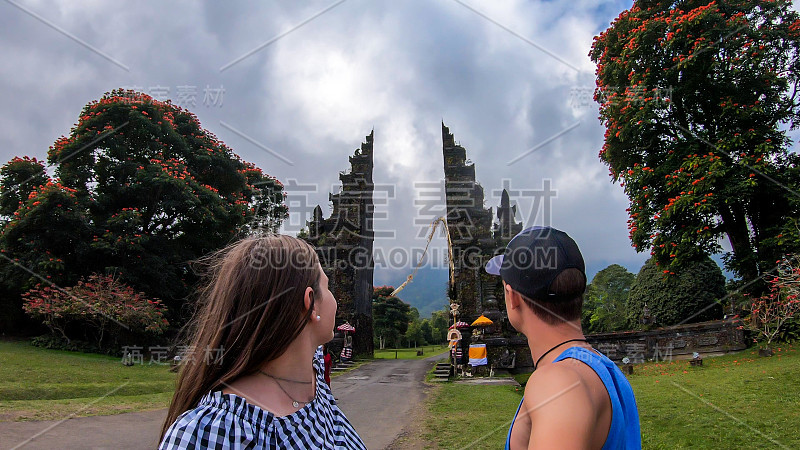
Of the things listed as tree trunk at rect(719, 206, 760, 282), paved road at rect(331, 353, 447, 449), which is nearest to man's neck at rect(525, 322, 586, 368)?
paved road at rect(331, 353, 447, 449)

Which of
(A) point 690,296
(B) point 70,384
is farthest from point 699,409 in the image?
(B) point 70,384

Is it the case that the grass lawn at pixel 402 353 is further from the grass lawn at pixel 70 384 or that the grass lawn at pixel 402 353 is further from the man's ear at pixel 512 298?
the man's ear at pixel 512 298

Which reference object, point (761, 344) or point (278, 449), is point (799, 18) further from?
point (278, 449)

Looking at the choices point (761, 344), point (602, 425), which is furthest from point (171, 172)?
point (761, 344)

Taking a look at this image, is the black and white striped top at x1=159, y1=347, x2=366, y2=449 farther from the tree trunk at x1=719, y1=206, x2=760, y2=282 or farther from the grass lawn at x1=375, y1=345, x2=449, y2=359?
the grass lawn at x1=375, y1=345, x2=449, y2=359

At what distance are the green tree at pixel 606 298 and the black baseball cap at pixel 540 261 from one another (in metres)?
25.7

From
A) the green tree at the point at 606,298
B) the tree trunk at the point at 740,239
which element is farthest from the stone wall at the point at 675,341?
the green tree at the point at 606,298

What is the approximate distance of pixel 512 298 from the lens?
1.79m

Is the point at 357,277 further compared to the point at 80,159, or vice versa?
the point at 357,277

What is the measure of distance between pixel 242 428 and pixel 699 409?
769 centimetres

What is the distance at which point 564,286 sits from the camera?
1677 millimetres

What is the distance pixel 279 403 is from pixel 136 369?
46.3ft

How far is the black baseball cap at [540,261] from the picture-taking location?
5.51ft

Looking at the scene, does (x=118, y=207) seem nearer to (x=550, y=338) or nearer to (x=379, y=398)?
(x=379, y=398)
